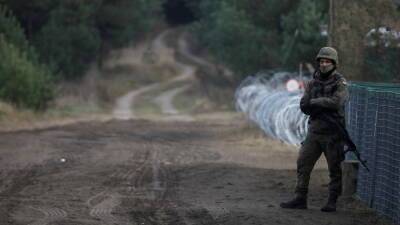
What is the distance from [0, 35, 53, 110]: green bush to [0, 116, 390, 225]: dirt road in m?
5.40

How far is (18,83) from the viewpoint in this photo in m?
33.8

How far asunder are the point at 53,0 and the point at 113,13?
720 cm

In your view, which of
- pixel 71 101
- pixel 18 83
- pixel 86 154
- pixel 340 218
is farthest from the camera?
pixel 71 101

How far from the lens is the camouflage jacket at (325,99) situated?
11805 mm

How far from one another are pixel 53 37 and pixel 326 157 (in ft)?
117

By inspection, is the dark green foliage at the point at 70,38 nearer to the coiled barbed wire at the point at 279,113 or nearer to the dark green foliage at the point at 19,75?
the dark green foliage at the point at 19,75

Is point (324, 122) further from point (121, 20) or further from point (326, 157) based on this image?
point (121, 20)

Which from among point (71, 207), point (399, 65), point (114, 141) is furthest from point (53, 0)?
point (71, 207)

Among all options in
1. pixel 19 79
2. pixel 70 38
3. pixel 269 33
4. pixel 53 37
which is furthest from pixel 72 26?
pixel 19 79

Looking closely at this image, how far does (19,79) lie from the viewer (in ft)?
110

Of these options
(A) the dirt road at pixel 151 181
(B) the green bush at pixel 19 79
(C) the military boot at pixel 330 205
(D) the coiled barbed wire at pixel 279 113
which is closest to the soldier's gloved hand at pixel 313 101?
(C) the military boot at pixel 330 205

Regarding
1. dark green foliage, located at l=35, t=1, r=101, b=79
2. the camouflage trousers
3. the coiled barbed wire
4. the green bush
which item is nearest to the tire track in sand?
the camouflage trousers

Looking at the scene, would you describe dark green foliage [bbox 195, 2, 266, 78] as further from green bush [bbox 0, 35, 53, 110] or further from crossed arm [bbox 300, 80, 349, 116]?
crossed arm [bbox 300, 80, 349, 116]

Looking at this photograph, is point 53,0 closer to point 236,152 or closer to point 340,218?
point 236,152
